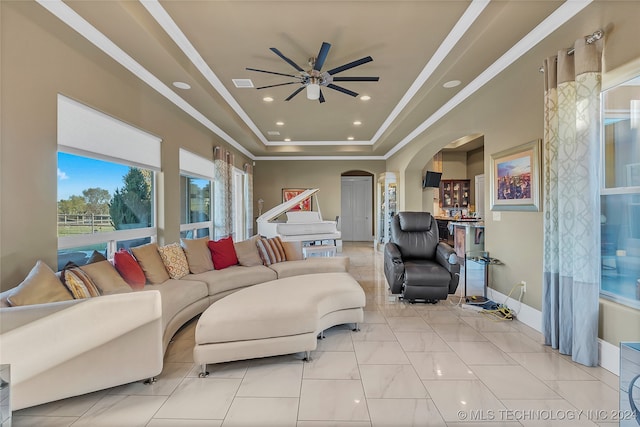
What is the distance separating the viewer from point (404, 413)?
185cm

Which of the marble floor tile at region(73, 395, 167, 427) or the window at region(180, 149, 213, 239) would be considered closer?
the marble floor tile at region(73, 395, 167, 427)

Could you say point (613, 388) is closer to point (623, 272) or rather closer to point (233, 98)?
point (623, 272)

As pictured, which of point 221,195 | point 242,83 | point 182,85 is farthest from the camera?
point 221,195

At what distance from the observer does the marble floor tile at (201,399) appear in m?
1.86

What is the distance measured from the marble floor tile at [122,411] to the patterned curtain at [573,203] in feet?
10.6

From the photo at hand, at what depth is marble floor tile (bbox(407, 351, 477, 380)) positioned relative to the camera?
7.39 feet

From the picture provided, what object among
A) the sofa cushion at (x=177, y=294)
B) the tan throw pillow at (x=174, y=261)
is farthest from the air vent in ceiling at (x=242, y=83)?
the sofa cushion at (x=177, y=294)

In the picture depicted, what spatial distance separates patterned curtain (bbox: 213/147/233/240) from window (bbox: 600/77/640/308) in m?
5.91

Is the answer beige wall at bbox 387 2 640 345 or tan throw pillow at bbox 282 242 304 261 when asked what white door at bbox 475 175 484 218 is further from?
tan throw pillow at bbox 282 242 304 261

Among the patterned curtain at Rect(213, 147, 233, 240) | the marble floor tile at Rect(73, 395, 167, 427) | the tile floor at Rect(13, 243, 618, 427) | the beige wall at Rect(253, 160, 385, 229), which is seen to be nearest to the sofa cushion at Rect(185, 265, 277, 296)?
the tile floor at Rect(13, 243, 618, 427)

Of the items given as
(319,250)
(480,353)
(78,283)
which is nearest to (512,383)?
(480,353)

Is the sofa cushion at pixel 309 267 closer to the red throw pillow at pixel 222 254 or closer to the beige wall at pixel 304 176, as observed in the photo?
the red throw pillow at pixel 222 254

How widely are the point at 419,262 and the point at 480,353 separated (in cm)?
172

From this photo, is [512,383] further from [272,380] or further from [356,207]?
[356,207]
